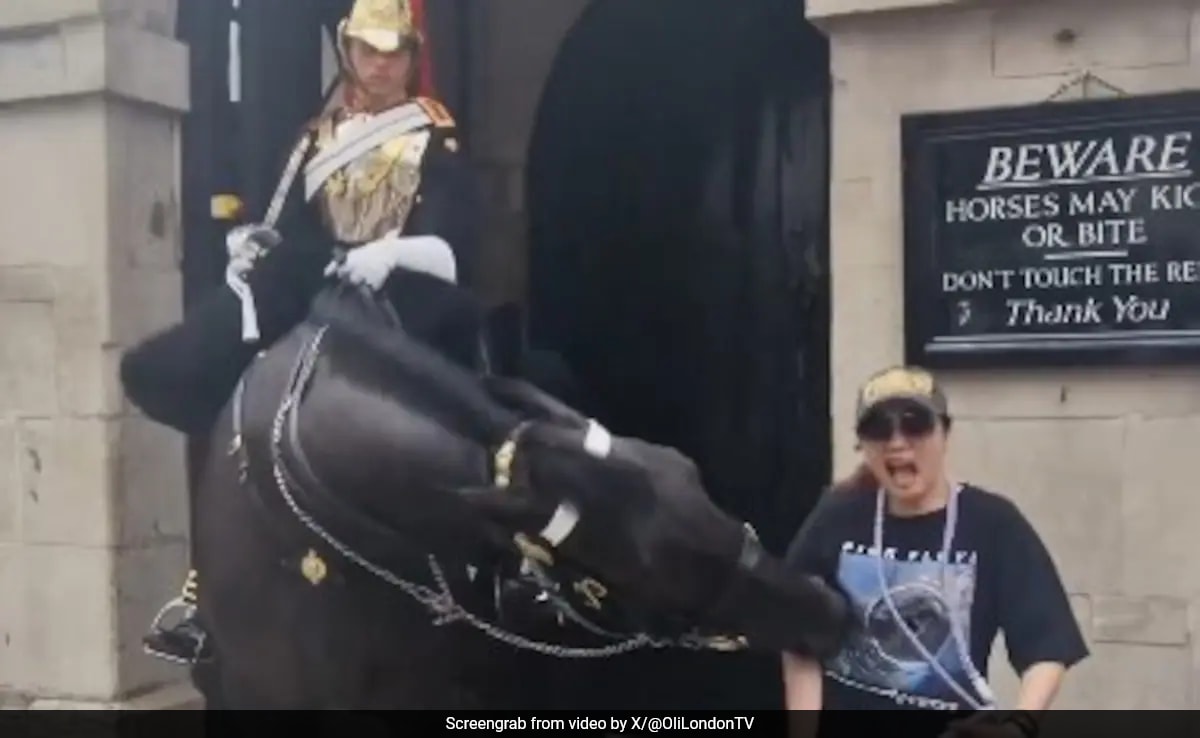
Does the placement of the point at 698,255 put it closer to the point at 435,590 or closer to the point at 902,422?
the point at 902,422

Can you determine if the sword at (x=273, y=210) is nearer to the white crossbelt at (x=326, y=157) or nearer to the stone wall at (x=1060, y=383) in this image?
the white crossbelt at (x=326, y=157)

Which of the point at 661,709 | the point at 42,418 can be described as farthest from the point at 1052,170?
the point at 42,418

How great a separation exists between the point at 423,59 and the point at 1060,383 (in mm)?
1649

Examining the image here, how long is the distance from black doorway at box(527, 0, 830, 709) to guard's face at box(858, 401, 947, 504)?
11.5 inches

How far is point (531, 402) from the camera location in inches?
141

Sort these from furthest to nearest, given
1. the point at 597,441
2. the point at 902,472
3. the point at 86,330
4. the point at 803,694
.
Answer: the point at 86,330 → the point at 597,441 → the point at 803,694 → the point at 902,472

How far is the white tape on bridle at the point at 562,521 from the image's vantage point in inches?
138

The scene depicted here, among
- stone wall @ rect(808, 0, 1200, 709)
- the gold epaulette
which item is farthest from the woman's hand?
the gold epaulette

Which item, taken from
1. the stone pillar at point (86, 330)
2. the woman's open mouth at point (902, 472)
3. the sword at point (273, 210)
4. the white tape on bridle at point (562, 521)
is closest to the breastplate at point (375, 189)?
the sword at point (273, 210)

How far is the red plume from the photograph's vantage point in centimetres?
381

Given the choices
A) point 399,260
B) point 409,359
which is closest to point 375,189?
point 399,260

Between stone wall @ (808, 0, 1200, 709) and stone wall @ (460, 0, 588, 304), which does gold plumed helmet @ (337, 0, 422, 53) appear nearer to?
stone wall @ (460, 0, 588, 304)

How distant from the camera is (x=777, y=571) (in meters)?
3.45
